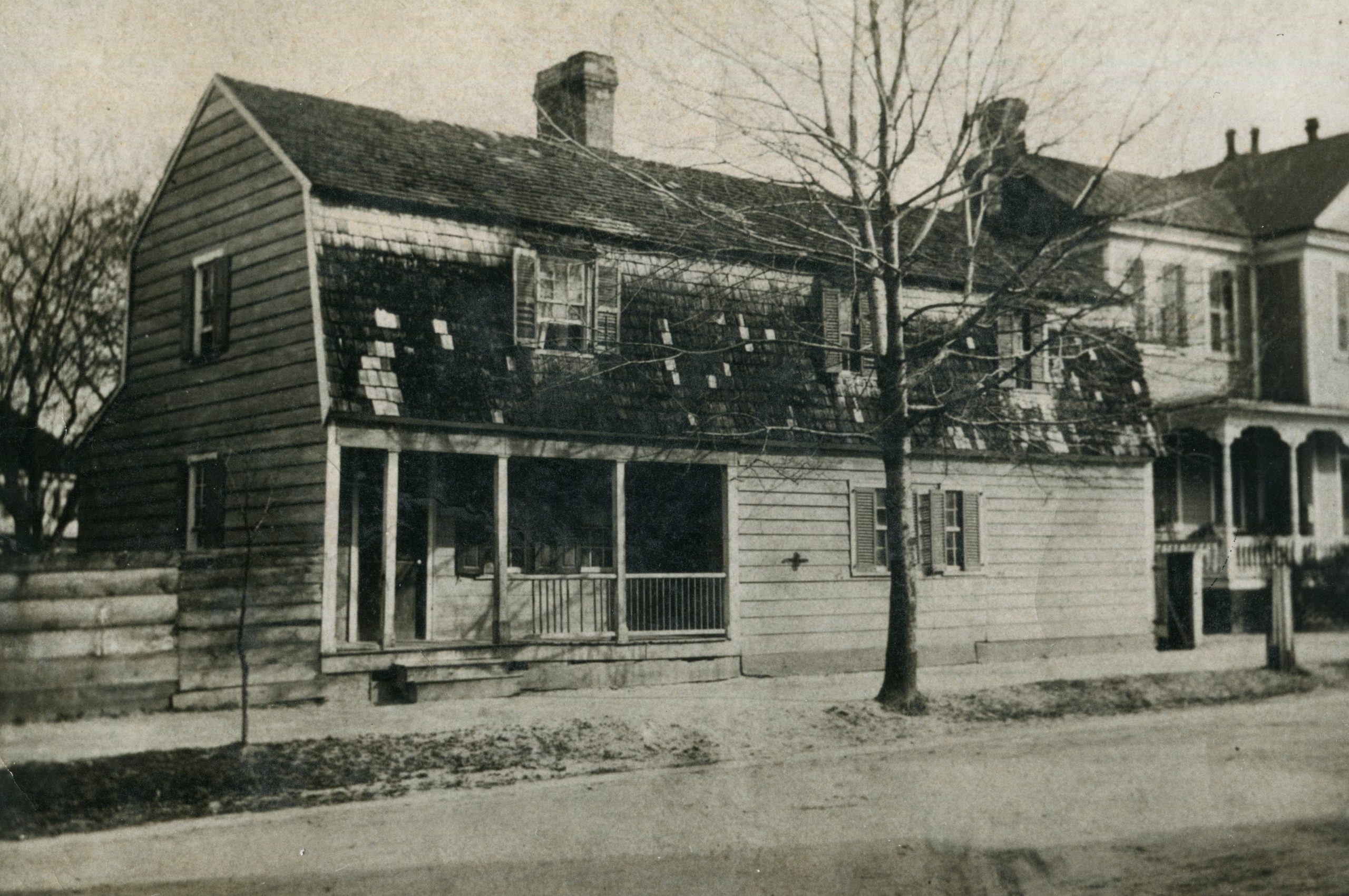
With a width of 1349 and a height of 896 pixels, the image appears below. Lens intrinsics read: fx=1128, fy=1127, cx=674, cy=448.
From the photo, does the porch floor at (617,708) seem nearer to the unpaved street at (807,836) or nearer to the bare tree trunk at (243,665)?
the bare tree trunk at (243,665)

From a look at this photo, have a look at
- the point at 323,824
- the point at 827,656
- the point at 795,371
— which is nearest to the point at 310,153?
the point at 795,371

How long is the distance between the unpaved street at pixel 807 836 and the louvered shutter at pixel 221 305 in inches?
252

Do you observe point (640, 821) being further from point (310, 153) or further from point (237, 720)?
point (310, 153)

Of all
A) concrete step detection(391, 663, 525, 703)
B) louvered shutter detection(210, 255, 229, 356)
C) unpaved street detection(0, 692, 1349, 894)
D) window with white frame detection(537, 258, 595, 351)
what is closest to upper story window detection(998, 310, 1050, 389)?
window with white frame detection(537, 258, 595, 351)

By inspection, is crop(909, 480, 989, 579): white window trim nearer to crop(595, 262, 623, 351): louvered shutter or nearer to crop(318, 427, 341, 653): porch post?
crop(595, 262, 623, 351): louvered shutter

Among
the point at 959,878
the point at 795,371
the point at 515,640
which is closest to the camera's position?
→ the point at 959,878

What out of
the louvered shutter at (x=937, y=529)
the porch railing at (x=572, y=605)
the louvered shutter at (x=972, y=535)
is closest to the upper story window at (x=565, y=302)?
the porch railing at (x=572, y=605)

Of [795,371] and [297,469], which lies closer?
[297,469]

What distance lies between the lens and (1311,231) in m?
14.3

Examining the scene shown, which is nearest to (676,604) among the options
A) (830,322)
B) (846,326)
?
(830,322)

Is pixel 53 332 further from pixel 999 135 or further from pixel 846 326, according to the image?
pixel 999 135

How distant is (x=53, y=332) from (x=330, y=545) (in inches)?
145

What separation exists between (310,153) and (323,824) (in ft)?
22.9

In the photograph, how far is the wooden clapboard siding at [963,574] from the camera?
14.2 metres
